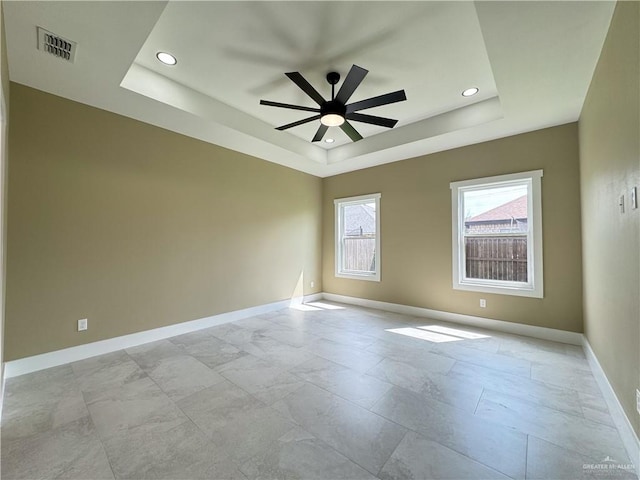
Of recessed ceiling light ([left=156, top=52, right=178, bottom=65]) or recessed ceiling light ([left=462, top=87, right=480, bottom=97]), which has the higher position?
recessed ceiling light ([left=462, top=87, right=480, bottom=97])

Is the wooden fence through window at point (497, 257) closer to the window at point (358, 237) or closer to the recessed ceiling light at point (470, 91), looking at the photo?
the window at point (358, 237)

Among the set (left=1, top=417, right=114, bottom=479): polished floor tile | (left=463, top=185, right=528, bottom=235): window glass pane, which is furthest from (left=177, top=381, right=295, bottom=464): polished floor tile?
(left=463, top=185, right=528, bottom=235): window glass pane

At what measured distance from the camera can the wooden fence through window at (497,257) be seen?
3912 mm

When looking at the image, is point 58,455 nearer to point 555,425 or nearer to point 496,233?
point 555,425

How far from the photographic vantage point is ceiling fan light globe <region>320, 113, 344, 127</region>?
2945 millimetres

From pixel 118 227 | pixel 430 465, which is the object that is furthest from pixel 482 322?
pixel 118 227

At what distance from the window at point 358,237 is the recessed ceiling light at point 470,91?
2279 millimetres

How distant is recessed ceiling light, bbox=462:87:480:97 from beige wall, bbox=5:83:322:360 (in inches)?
133

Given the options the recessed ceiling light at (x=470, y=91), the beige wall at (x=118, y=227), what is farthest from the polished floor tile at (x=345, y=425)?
the recessed ceiling light at (x=470, y=91)

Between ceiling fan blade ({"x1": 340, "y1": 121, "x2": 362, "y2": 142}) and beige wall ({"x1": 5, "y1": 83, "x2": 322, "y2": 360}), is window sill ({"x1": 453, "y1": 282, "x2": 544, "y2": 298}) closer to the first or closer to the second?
ceiling fan blade ({"x1": 340, "y1": 121, "x2": 362, "y2": 142})

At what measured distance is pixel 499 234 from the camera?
4.07 m

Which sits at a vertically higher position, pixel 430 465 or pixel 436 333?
pixel 436 333

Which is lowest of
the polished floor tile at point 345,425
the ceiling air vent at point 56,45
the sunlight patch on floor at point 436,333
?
the polished floor tile at point 345,425

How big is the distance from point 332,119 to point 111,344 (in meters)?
3.71
